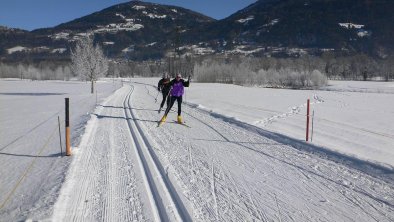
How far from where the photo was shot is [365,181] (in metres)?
7.16

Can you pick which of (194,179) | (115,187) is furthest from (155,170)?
(115,187)

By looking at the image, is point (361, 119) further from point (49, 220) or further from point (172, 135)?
point (49, 220)

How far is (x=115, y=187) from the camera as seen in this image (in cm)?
→ 671

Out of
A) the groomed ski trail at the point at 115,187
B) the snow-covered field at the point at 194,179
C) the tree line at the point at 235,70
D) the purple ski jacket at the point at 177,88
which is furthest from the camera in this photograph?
the tree line at the point at 235,70

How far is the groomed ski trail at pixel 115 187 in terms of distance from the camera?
5.54 metres

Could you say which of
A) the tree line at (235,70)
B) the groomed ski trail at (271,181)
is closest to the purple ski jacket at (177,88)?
the groomed ski trail at (271,181)

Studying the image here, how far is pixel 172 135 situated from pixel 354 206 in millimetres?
6969

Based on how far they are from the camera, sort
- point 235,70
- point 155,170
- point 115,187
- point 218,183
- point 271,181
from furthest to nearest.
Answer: point 235,70 < point 155,170 < point 271,181 < point 218,183 < point 115,187

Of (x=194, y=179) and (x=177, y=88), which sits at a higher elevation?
(x=177, y=88)

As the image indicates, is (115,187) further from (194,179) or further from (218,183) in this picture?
(218,183)

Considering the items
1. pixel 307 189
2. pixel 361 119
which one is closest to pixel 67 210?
pixel 307 189

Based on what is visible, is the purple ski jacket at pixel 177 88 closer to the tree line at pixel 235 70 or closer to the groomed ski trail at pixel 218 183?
the groomed ski trail at pixel 218 183

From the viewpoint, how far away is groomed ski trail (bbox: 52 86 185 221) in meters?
5.54

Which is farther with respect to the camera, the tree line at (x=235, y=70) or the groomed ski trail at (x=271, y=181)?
the tree line at (x=235, y=70)
